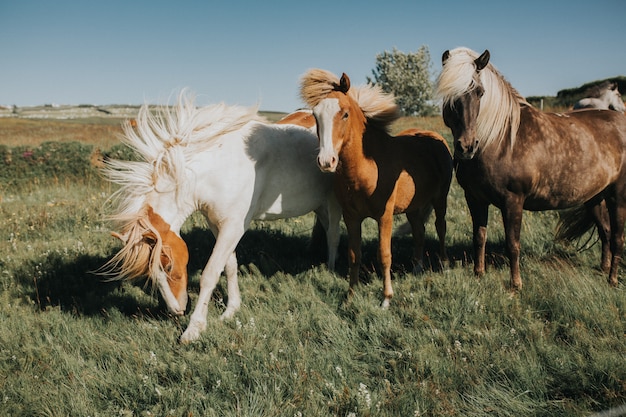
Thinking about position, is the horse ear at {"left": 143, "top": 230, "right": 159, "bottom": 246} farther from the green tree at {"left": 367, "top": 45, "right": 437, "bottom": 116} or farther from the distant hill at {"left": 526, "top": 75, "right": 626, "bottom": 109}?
the green tree at {"left": 367, "top": 45, "right": 437, "bottom": 116}

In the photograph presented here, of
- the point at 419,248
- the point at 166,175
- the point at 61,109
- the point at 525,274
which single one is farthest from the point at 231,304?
the point at 61,109

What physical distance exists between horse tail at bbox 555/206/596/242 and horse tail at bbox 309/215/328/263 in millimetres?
3131

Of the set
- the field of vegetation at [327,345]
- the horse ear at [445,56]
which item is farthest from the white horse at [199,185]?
the horse ear at [445,56]

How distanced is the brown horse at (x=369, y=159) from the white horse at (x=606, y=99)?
10.6 ft

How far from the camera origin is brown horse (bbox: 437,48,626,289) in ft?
12.5

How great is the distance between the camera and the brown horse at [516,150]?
150 inches

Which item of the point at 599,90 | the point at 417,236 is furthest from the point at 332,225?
the point at 599,90

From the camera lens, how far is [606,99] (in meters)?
6.48

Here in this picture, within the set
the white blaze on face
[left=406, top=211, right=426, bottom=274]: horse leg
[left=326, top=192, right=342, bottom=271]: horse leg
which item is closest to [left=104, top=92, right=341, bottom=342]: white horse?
[left=326, top=192, right=342, bottom=271]: horse leg

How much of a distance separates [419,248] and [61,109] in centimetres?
11124

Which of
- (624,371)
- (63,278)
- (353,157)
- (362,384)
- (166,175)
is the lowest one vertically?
(63,278)

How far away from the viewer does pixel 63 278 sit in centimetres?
567

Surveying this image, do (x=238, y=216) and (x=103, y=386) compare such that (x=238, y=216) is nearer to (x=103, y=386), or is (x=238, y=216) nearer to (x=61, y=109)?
(x=103, y=386)

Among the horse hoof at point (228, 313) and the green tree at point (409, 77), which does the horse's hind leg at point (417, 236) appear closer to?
the horse hoof at point (228, 313)
